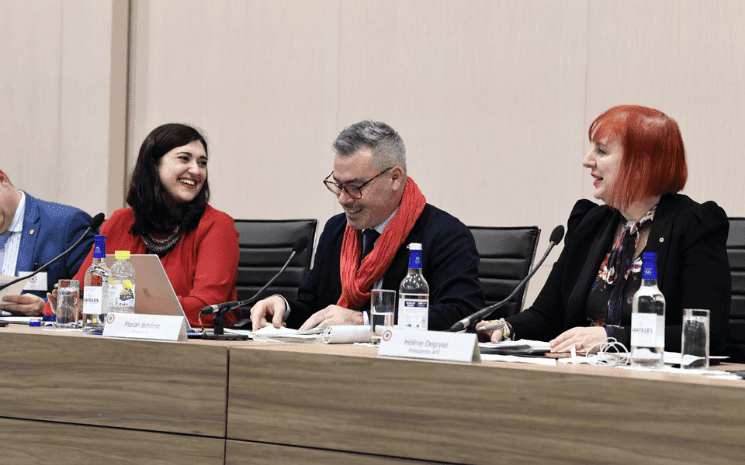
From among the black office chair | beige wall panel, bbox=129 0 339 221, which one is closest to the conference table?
the black office chair

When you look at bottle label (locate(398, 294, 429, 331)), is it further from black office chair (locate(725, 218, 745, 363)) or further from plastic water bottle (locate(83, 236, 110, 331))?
black office chair (locate(725, 218, 745, 363))

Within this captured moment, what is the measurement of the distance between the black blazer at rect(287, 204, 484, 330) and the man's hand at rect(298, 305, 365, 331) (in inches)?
7.7

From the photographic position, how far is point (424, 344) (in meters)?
1.23

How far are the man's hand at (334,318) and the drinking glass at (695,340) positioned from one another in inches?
31.9

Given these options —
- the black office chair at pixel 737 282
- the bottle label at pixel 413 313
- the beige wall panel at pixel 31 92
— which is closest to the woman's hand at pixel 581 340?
the bottle label at pixel 413 313

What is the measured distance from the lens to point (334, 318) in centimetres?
185

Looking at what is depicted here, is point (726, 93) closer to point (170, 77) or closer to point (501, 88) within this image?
point (501, 88)

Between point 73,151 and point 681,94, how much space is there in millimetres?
2982

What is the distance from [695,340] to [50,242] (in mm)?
2252

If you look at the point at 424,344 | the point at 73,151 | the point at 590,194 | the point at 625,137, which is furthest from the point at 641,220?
the point at 73,151

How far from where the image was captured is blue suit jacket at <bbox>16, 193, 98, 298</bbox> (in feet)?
8.68

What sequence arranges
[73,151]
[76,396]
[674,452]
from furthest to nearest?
[73,151]
[76,396]
[674,452]

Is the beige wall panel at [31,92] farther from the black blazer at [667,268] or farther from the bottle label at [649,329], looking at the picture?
the bottle label at [649,329]

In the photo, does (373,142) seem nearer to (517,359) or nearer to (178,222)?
(178,222)
